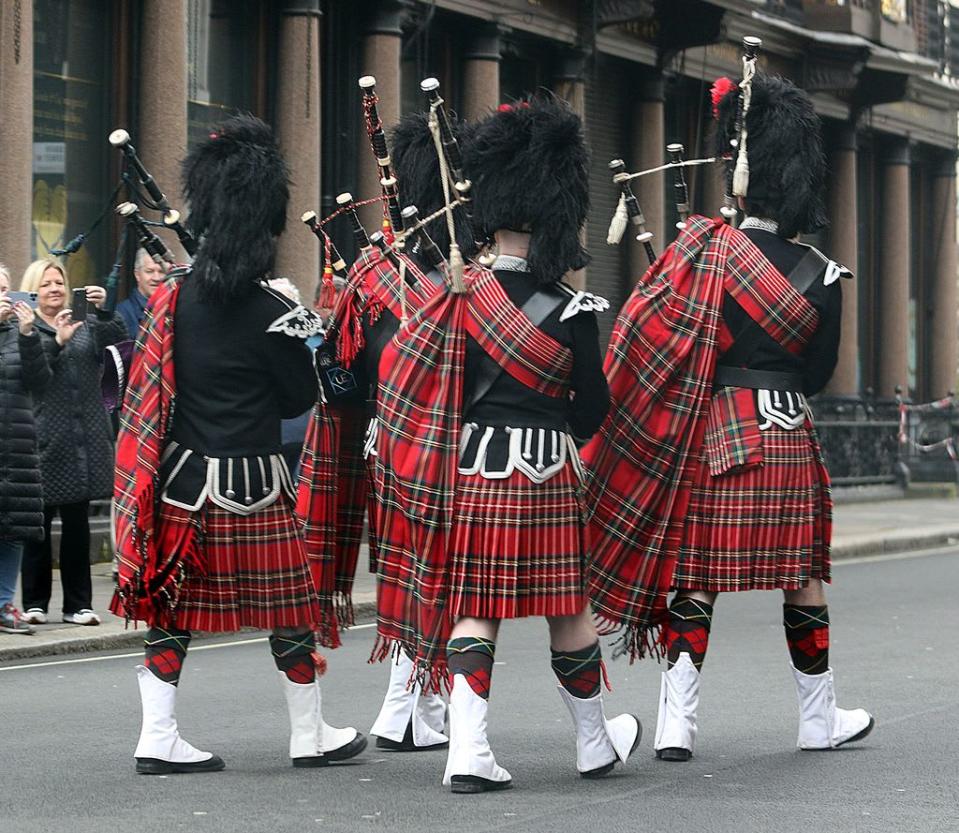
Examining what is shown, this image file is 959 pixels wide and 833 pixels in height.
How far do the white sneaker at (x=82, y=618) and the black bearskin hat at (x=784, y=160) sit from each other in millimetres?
4928

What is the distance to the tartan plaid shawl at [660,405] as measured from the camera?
7.24 meters

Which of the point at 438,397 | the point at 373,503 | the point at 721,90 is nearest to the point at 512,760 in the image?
the point at 373,503

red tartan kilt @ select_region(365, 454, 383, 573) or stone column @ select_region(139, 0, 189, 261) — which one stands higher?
stone column @ select_region(139, 0, 189, 261)

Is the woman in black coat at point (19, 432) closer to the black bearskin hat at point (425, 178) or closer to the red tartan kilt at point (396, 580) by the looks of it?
the black bearskin hat at point (425, 178)

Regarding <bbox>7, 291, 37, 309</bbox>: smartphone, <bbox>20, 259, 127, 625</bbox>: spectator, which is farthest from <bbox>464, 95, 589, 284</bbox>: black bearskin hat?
<bbox>7, 291, 37, 309</bbox>: smartphone

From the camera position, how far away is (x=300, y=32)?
1836 cm

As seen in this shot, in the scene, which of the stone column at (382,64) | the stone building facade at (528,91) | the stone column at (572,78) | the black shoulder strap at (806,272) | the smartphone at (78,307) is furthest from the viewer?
the stone column at (572,78)

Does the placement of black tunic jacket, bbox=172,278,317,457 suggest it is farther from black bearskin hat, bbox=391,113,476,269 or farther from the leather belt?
the leather belt

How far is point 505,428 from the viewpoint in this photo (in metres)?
6.58

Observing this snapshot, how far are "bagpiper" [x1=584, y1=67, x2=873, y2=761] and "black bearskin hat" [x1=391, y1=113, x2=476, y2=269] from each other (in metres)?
0.65

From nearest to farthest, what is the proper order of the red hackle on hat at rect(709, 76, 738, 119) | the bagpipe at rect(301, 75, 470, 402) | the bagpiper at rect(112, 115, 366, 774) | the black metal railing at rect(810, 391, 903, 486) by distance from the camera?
the bagpipe at rect(301, 75, 470, 402)
the bagpiper at rect(112, 115, 366, 774)
the red hackle on hat at rect(709, 76, 738, 119)
the black metal railing at rect(810, 391, 903, 486)

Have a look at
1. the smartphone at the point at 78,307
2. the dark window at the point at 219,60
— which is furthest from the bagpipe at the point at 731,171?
the dark window at the point at 219,60

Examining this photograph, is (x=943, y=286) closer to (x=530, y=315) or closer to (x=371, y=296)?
(x=371, y=296)

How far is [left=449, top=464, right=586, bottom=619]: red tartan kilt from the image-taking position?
656 centimetres
